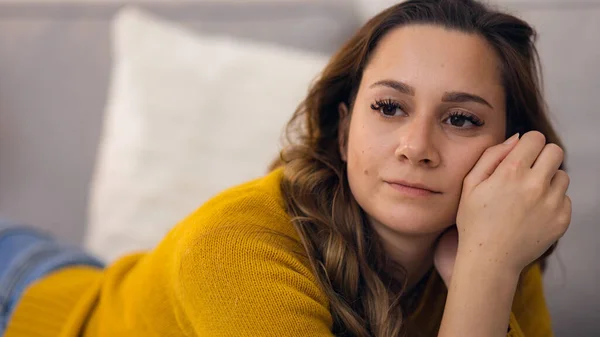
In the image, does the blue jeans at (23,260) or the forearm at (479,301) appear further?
the blue jeans at (23,260)

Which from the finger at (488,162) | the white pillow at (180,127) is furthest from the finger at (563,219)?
the white pillow at (180,127)

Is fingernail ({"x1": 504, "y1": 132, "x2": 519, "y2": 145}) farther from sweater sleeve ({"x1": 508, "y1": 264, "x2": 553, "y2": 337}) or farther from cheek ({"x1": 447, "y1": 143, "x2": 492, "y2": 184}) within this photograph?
sweater sleeve ({"x1": 508, "y1": 264, "x2": 553, "y2": 337})

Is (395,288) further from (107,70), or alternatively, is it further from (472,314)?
(107,70)

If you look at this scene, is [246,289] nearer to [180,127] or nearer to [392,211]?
[392,211]

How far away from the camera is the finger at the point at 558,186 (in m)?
1.08

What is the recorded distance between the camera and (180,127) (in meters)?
1.70

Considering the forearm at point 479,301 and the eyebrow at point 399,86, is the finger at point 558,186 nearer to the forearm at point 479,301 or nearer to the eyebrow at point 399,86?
the forearm at point 479,301

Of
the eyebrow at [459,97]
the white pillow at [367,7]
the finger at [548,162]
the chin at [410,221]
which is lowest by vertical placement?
the chin at [410,221]

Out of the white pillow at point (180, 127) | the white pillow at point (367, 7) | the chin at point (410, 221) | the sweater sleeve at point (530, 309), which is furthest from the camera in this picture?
the white pillow at point (367, 7)

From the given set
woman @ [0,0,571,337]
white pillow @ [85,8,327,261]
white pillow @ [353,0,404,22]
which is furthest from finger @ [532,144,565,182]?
white pillow @ [353,0,404,22]

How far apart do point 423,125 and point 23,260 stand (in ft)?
2.83

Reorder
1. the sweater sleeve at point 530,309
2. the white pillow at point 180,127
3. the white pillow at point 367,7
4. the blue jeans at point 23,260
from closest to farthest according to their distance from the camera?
the sweater sleeve at point 530,309 < the blue jeans at point 23,260 < the white pillow at point 180,127 < the white pillow at point 367,7

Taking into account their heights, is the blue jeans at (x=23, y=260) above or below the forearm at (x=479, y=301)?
below

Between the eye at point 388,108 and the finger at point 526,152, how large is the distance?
6.4 inches
